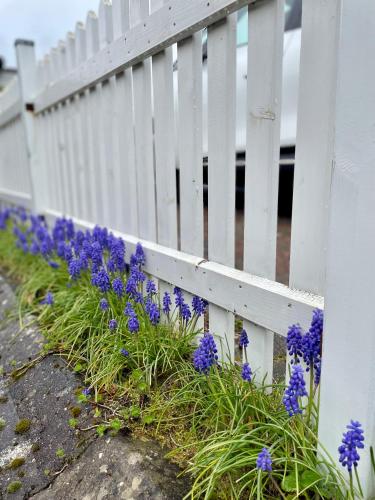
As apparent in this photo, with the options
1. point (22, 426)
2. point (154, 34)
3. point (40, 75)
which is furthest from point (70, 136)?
point (22, 426)

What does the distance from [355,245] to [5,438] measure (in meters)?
1.50

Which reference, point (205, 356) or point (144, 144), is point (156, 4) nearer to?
point (144, 144)

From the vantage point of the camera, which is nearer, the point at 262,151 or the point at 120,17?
the point at 262,151

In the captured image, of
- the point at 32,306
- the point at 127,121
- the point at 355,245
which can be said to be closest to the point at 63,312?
the point at 32,306

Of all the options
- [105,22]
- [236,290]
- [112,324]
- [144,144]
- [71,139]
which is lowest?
[112,324]

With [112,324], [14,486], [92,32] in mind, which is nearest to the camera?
[14,486]

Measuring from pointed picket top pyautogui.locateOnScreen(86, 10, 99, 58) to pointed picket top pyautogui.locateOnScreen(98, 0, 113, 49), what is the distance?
14 centimetres

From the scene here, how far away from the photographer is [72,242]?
107 inches

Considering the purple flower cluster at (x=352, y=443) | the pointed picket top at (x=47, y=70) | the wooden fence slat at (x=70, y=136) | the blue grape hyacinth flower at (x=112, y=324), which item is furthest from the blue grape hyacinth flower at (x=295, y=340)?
the pointed picket top at (x=47, y=70)

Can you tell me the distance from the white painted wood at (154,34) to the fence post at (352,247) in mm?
582

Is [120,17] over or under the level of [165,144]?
over

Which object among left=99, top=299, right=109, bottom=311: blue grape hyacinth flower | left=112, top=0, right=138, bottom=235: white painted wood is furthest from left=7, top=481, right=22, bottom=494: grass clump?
left=112, top=0, right=138, bottom=235: white painted wood

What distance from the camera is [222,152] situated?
1672 millimetres

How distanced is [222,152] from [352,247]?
2.51 ft
